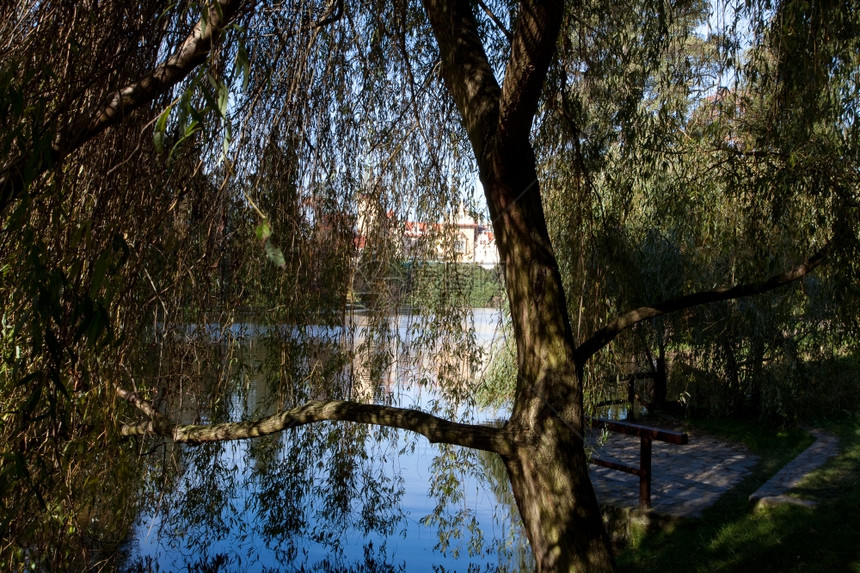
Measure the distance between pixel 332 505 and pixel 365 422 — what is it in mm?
1684

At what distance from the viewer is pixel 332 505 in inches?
175

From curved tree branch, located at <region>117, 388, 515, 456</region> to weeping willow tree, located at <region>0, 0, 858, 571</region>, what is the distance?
0.5 inches

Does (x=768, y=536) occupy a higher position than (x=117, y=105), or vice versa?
(x=117, y=105)

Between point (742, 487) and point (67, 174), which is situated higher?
point (67, 174)

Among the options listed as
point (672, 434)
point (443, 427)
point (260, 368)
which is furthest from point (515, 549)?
point (443, 427)

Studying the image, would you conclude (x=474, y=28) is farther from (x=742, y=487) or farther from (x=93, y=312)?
(x=742, y=487)

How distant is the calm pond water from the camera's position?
4234 mm

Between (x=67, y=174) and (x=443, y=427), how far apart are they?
1.49 metres

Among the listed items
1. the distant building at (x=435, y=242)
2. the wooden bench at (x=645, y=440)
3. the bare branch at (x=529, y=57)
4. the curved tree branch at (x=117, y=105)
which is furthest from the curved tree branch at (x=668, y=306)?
the wooden bench at (x=645, y=440)

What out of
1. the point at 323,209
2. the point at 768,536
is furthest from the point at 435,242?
the point at 768,536

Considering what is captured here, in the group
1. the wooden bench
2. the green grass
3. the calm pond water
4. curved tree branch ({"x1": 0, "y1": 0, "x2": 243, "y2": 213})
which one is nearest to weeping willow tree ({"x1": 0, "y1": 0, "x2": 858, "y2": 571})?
curved tree branch ({"x1": 0, "y1": 0, "x2": 243, "y2": 213})

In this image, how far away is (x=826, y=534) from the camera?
5141 mm

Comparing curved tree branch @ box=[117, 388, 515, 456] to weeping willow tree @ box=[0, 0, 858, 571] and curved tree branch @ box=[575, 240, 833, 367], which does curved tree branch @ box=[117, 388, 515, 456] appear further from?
curved tree branch @ box=[575, 240, 833, 367]

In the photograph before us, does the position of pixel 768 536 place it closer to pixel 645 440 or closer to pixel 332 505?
pixel 645 440
